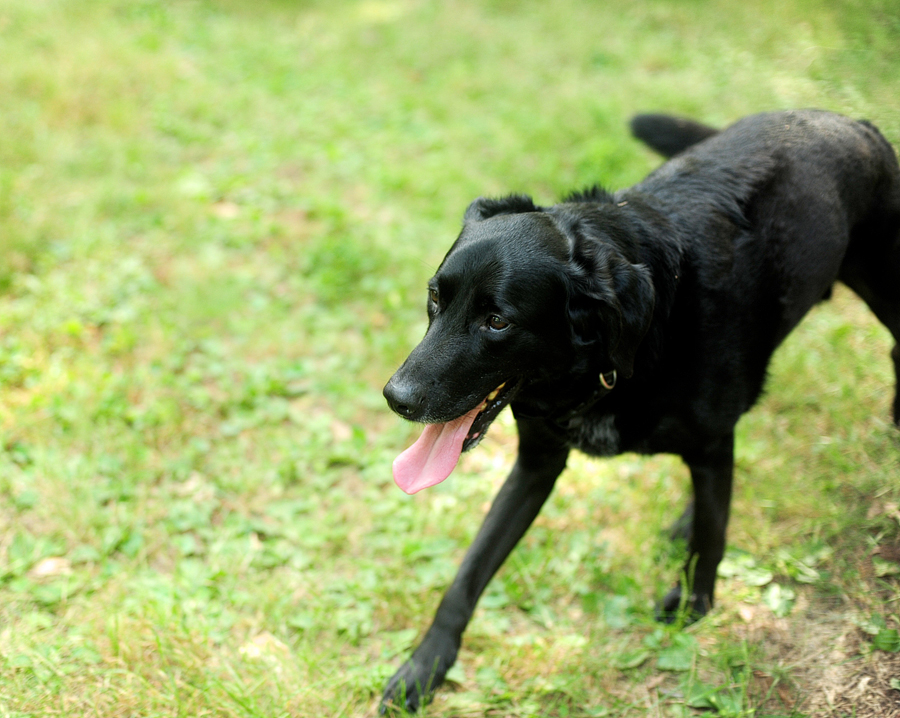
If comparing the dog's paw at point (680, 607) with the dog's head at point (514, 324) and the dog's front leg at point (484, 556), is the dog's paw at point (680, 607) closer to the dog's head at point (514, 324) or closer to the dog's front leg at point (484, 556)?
the dog's front leg at point (484, 556)

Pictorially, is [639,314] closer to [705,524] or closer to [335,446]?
[705,524]

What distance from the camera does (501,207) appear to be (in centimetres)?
239

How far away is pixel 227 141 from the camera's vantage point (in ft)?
20.0

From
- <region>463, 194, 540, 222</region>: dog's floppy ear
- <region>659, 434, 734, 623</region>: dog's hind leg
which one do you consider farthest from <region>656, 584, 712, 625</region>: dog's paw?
<region>463, 194, 540, 222</region>: dog's floppy ear

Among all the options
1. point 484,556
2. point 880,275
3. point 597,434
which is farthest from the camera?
point 880,275

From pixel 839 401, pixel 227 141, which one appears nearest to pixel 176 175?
pixel 227 141

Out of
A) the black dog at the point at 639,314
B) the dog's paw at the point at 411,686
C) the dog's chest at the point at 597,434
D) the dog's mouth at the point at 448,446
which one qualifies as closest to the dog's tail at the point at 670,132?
the black dog at the point at 639,314

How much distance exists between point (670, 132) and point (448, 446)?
2.02m

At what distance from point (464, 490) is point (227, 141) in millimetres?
4172

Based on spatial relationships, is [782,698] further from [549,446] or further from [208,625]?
[208,625]

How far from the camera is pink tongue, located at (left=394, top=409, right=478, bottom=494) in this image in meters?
2.18

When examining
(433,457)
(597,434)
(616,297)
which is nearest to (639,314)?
(616,297)

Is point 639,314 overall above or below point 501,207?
below

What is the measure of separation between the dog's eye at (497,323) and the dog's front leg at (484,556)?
44cm
